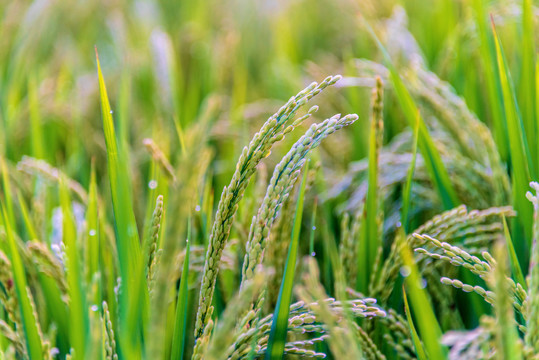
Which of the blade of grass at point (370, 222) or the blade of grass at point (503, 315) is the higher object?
the blade of grass at point (370, 222)

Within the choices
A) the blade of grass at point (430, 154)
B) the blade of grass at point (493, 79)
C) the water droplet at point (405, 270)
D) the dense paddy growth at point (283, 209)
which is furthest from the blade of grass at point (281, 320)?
the blade of grass at point (493, 79)

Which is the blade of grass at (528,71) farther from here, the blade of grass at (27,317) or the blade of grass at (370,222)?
the blade of grass at (27,317)

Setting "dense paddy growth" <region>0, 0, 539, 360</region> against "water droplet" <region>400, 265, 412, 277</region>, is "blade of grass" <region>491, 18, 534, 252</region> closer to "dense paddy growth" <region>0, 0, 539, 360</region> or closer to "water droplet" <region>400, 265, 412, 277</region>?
"dense paddy growth" <region>0, 0, 539, 360</region>

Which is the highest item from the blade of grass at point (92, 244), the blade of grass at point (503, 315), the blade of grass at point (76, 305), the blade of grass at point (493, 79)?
the blade of grass at point (493, 79)

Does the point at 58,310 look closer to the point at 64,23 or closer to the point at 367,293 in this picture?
the point at 367,293

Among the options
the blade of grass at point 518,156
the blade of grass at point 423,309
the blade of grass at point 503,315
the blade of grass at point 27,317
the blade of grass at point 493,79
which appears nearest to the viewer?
the blade of grass at point 503,315

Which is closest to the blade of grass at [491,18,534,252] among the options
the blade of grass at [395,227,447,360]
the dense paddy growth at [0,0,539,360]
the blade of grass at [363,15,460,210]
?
the dense paddy growth at [0,0,539,360]

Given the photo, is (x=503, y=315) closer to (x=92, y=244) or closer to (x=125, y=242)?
(x=125, y=242)

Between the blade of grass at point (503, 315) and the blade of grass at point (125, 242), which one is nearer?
the blade of grass at point (503, 315)

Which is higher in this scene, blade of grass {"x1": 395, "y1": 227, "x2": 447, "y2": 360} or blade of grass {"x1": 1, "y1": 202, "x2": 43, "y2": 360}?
blade of grass {"x1": 1, "y1": 202, "x2": 43, "y2": 360}
